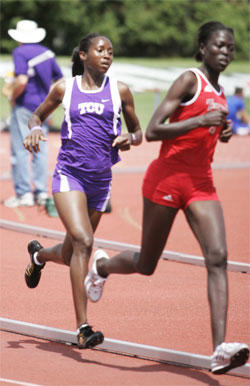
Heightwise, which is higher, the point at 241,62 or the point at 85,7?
the point at 85,7

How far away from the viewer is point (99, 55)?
641cm

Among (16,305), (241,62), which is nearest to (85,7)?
(241,62)

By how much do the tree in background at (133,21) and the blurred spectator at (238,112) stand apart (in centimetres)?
2623

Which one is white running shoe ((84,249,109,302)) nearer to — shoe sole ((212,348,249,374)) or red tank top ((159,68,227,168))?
red tank top ((159,68,227,168))

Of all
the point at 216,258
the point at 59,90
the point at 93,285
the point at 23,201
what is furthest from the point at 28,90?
the point at 216,258

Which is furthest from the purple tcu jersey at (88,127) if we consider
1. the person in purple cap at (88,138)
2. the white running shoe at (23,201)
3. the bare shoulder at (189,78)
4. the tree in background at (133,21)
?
the tree in background at (133,21)

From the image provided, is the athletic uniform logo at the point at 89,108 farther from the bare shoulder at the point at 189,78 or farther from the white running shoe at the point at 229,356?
the white running shoe at the point at 229,356

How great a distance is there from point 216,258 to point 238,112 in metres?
17.2

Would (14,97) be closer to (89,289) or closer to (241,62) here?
(89,289)

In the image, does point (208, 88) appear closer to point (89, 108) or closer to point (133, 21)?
point (89, 108)

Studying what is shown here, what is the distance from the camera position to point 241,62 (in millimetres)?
51469

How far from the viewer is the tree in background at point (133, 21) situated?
156 feet

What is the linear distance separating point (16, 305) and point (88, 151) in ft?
6.01

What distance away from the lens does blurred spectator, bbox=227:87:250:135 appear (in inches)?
866
